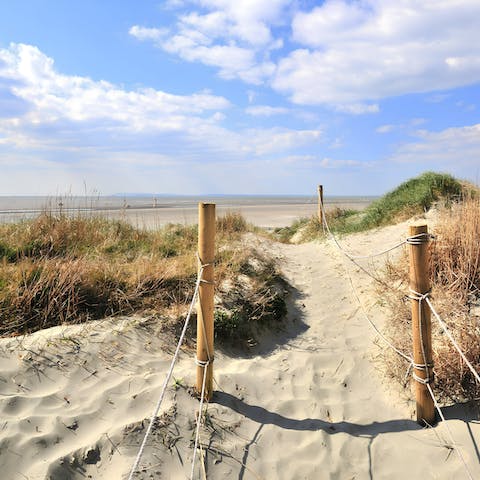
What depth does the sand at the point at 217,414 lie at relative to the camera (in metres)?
3.02

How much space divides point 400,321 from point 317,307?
131cm

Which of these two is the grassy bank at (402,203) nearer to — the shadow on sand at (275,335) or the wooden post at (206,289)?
the shadow on sand at (275,335)

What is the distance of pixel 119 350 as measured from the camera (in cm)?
403

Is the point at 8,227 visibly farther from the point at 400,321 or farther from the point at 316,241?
the point at 316,241

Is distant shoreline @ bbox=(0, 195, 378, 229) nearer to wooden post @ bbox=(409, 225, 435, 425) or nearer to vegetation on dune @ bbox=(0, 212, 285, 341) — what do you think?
vegetation on dune @ bbox=(0, 212, 285, 341)

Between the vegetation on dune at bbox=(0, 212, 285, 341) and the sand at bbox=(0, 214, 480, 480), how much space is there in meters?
0.31

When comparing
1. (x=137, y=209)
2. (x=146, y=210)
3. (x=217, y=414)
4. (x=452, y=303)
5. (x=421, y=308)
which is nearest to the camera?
(x=421, y=308)

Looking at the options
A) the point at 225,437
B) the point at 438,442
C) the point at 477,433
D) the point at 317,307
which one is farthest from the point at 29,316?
the point at 477,433

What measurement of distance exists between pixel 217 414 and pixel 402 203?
8.66m

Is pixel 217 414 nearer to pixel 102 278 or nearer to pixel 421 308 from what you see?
pixel 421 308

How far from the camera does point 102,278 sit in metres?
4.83

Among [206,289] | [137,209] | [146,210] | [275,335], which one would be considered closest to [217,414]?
[206,289]

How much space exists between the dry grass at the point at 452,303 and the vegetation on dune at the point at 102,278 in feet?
5.00

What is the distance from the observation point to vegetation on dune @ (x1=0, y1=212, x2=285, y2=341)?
4.32m
